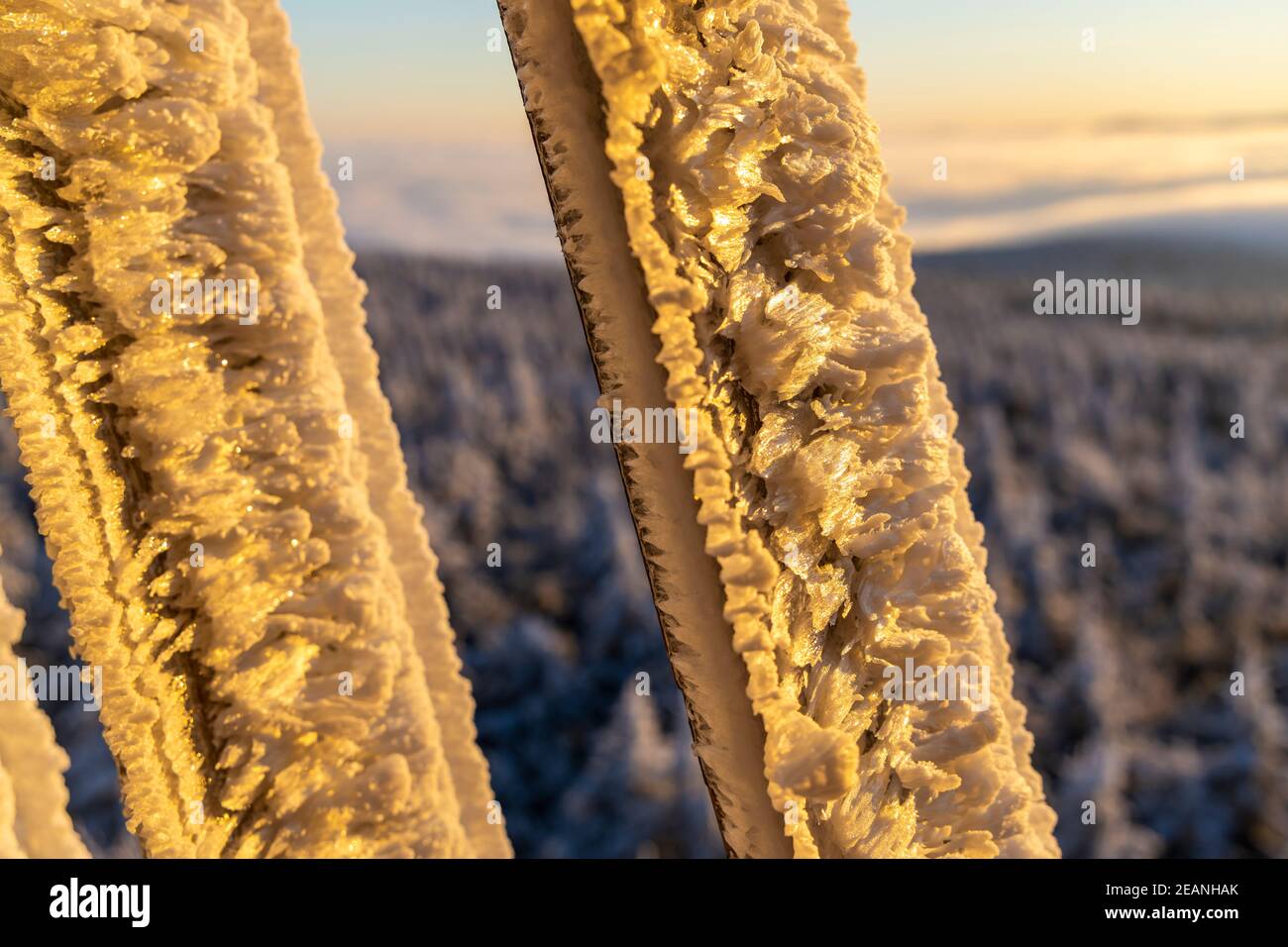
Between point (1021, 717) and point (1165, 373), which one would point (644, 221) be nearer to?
point (1021, 717)

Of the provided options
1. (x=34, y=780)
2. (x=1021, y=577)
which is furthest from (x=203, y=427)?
(x=1021, y=577)

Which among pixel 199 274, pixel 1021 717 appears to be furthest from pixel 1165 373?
pixel 199 274

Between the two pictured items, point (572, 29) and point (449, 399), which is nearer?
point (572, 29)

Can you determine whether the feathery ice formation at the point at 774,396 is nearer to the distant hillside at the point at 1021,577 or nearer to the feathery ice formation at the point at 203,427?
the feathery ice formation at the point at 203,427

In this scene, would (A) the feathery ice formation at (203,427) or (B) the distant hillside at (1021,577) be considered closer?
Answer: (A) the feathery ice formation at (203,427)

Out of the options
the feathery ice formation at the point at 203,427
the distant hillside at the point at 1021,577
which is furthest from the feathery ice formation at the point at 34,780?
the distant hillside at the point at 1021,577

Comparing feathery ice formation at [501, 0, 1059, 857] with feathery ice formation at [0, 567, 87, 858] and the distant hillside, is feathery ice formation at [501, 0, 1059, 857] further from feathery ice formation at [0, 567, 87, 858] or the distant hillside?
the distant hillside

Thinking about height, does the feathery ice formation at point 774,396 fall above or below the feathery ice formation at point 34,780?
above
